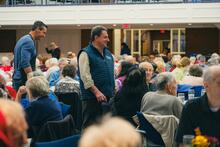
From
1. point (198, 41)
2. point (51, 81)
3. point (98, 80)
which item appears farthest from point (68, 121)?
point (198, 41)

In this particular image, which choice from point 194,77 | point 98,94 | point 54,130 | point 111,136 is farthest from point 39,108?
point 194,77

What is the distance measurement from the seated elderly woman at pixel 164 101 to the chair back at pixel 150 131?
0.93 ft

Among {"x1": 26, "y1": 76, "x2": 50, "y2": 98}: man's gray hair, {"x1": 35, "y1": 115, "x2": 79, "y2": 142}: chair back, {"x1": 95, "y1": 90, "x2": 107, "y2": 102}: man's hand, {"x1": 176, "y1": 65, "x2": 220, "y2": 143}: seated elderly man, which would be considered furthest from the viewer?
{"x1": 95, "y1": 90, "x2": 107, "y2": 102}: man's hand

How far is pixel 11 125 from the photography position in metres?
2.10

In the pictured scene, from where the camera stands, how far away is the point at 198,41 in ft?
89.2

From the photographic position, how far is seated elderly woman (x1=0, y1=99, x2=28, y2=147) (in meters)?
2.09

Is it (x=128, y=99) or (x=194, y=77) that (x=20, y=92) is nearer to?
(x=128, y=99)

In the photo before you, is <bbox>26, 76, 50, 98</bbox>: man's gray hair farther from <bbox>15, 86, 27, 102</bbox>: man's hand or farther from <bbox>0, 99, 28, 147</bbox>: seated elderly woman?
<bbox>0, 99, 28, 147</bbox>: seated elderly woman

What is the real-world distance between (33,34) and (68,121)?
8.10ft

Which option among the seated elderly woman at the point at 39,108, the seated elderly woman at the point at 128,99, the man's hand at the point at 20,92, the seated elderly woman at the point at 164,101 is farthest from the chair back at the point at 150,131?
the man's hand at the point at 20,92

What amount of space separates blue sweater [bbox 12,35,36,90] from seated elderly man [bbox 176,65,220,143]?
3.01 meters

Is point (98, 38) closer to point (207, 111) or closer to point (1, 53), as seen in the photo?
point (207, 111)

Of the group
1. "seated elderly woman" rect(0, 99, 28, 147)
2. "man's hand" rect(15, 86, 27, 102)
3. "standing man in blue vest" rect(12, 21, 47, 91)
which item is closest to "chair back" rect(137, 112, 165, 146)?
"man's hand" rect(15, 86, 27, 102)

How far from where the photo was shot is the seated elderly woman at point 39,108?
5.21 meters
